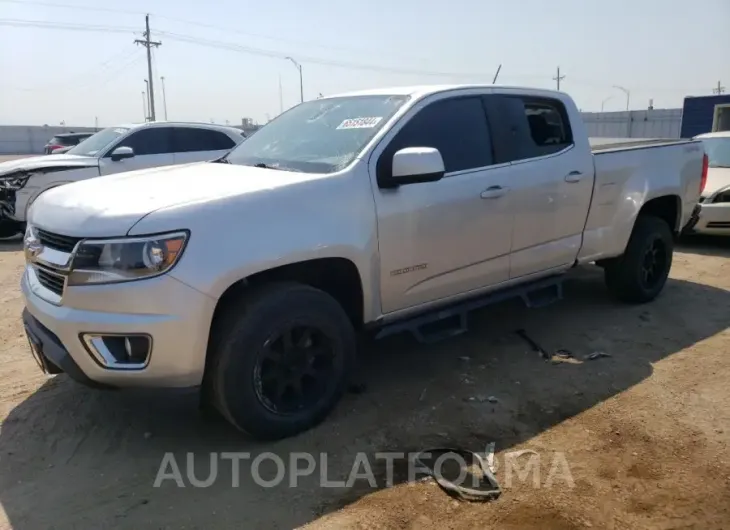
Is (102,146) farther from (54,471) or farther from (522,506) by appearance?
(522,506)

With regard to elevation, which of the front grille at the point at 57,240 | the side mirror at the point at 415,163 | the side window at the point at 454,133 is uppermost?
the side window at the point at 454,133

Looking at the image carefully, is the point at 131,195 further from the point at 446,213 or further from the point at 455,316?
the point at 455,316

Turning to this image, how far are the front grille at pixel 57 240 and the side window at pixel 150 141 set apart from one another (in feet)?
22.8

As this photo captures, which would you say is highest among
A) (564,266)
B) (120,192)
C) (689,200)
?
(120,192)

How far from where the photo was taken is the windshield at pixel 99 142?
9750mm

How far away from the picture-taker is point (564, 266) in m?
4.93

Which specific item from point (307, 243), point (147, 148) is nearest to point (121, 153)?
point (147, 148)

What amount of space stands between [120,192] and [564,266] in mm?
3335

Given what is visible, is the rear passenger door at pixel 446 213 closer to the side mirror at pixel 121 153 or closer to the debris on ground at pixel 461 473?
the debris on ground at pixel 461 473

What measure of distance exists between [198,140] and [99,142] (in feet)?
5.05

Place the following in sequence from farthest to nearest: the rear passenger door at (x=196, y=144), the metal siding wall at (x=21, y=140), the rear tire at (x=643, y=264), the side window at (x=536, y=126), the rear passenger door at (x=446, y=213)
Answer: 1. the metal siding wall at (x=21, y=140)
2. the rear passenger door at (x=196, y=144)
3. the rear tire at (x=643, y=264)
4. the side window at (x=536, y=126)
5. the rear passenger door at (x=446, y=213)

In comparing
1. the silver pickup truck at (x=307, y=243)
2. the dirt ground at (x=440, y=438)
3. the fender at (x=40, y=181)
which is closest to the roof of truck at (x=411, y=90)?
the silver pickup truck at (x=307, y=243)

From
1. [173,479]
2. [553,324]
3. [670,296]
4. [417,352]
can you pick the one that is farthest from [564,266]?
[173,479]

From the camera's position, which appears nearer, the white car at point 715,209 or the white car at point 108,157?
the white car at point 715,209
